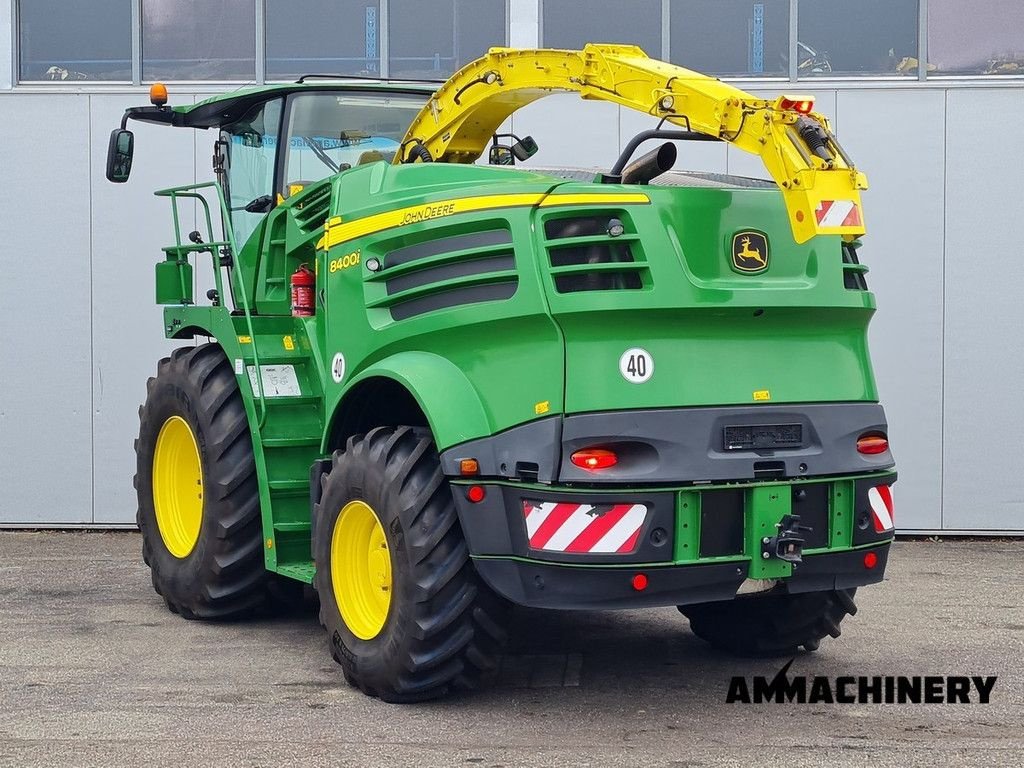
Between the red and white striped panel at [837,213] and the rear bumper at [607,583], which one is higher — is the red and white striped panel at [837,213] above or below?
above

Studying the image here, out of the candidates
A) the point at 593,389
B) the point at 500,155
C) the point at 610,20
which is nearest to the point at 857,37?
the point at 610,20

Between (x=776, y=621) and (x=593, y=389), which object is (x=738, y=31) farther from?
(x=593, y=389)

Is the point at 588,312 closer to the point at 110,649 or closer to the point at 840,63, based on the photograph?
the point at 110,649

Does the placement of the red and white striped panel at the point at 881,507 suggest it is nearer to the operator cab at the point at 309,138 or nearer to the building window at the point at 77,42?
the operator cab at the point at 309,138

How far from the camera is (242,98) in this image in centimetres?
859

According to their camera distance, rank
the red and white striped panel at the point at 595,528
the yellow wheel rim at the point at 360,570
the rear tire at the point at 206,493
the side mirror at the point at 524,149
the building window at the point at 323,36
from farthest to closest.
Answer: the building window at the point at 323,36 < the side mirror at the point at 524,149 < the rear tire at the point at 206,493 < the yellow wheel rim at the point at 360,570 < the red and white striped panel at the point at 595,528

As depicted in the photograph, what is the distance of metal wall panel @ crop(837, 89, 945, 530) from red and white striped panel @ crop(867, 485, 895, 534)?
18.5 ft

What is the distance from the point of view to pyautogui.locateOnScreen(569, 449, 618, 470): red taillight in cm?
603

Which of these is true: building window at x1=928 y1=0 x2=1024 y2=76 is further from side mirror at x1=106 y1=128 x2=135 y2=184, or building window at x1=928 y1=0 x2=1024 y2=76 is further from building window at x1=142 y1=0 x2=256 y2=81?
side mirror at x1=106 y1=128 x2=135 y2=184

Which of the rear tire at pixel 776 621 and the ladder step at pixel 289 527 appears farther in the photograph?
the ladder step at pixel 289 527

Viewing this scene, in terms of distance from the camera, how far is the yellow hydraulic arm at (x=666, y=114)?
238 inches

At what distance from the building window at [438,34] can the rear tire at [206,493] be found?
470 centimetres

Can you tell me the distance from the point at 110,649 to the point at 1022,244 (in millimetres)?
7920

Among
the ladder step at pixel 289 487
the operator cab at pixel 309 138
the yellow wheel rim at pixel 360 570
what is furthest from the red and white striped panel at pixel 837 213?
the ladder step at pixel 289 487
